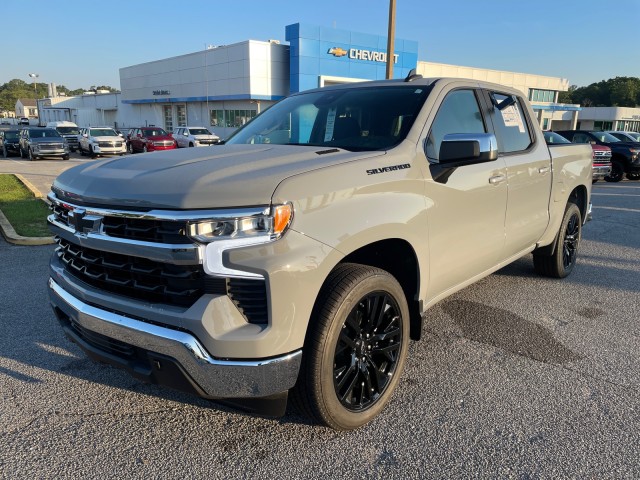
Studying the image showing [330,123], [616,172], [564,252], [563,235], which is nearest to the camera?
[330,123]

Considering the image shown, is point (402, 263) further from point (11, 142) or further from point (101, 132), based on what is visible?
point (11, 142)

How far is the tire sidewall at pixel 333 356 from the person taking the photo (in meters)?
2.45

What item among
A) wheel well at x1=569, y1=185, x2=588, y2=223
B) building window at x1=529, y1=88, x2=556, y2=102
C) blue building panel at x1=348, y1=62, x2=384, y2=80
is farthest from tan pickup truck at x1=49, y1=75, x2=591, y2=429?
building window at x1=529, y1=88, x2=556, y2=102

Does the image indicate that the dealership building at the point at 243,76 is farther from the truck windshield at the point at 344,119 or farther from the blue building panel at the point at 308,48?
the truck windshield at the point at 344,119

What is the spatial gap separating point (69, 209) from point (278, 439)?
1686mm

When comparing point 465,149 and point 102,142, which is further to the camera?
point 102,142

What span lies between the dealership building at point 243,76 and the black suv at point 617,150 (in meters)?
10.7

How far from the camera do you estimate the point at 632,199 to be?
12.9 meters

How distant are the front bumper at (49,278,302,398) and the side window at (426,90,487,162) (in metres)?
1.71

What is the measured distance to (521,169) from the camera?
4.14 meters

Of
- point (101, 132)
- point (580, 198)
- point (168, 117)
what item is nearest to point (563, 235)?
point (580, 198)

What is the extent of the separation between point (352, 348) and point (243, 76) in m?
36.8

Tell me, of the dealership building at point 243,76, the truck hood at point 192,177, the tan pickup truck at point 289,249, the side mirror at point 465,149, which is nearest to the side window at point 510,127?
the tan pickup truck at point 289,249

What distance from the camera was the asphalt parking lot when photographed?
8.25 ft
